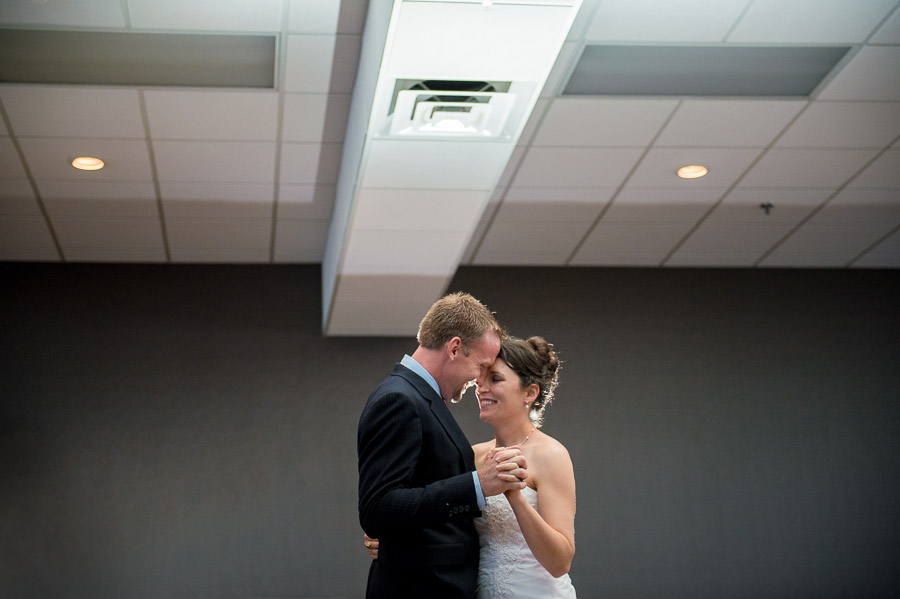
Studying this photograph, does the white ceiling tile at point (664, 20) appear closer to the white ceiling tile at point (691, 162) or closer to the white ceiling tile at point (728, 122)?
the white ceiling tile at point (728, 122)

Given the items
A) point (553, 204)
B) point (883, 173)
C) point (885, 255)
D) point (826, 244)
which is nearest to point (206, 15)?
point (553, 204)

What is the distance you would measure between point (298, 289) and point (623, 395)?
2780 mm

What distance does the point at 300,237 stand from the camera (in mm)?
6695

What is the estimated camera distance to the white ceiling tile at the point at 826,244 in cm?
694

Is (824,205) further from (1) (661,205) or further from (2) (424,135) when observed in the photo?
(2) (424,135)

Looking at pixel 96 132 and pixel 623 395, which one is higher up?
pixel 96 132

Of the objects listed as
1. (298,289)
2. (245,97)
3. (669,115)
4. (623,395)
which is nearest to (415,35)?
(245,97)

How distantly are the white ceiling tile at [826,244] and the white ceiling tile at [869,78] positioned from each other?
1.99m

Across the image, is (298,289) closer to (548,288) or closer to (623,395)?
(548,288)

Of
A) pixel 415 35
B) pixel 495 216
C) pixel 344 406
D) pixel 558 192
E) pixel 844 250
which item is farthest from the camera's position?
pixel 844 250

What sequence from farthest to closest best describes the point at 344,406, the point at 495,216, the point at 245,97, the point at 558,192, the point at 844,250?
the point at 844,250 → the point at 344,406 → the point at 495,216 → the point at 558,192 → the point at 245,97

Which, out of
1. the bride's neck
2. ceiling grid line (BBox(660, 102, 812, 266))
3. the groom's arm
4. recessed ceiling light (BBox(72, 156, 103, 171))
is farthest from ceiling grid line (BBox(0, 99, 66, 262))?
ceiling grid line (BBox(660, 102, 812, 266))

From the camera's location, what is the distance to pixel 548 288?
746cm

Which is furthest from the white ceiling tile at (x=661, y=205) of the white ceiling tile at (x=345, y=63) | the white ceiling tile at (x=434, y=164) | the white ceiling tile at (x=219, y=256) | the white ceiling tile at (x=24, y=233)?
the white ceiling tile at (x=24, y=233)
